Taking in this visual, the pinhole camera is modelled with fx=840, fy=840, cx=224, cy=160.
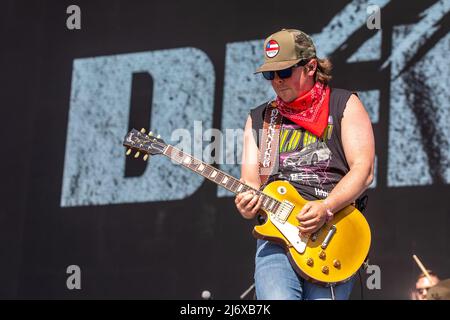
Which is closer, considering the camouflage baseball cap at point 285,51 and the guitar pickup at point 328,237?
the guitar pickup at point 328,237

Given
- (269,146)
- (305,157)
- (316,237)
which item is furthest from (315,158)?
(316,237)

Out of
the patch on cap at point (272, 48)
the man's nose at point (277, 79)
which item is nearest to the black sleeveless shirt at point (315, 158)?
the man's nose at point (277, 79)

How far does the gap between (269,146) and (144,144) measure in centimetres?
75

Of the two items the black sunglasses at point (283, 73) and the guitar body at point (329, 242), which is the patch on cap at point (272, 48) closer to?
the black sunglasses at point (283, 73)

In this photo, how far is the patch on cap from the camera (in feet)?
12.3

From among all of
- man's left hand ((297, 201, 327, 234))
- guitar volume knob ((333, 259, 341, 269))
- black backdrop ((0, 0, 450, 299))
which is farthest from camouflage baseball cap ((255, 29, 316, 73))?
black backdrop ((0, 0, 450, 299))

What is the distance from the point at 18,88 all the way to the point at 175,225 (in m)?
1.95

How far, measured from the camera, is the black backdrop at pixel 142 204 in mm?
6137

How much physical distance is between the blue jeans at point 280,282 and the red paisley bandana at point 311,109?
554 mm

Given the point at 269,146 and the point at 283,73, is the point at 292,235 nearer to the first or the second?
Answer: the point at 269,146

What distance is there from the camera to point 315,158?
3.69 metres

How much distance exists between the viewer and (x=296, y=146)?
147 inches
